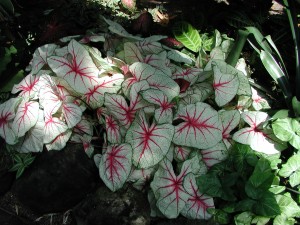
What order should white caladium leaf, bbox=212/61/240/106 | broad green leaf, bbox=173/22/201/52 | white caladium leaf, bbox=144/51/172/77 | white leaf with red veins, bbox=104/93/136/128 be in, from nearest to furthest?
white leaf with red veins, bbox=104/93/136/128, white caladium leaf, bbox=212/61/240/106, white caladium leaf, bbox=144/51/172/77, broad green leaf, bbox=173/22/201/52

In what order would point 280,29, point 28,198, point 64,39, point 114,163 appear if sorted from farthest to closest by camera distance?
point 280,29 → point 64,39 → point 28,198 → point 114,163

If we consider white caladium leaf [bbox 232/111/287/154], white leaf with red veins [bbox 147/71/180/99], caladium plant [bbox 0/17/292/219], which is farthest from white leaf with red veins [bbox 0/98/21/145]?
white caladium leaf [bbox 232/111/287/154]

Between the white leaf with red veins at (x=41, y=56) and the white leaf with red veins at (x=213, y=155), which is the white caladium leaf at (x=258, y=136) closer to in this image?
the white leaf with red veins at (x=213, y=155)

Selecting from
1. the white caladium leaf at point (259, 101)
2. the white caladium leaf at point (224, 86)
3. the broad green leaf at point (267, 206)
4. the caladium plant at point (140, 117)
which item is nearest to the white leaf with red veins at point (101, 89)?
the caladium plant at point (140, 117)

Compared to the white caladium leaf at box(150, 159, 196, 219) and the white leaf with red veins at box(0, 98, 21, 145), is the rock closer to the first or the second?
the white leaf with red veins at box(0, 98, 21, 145)

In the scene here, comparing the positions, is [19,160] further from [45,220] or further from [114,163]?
[114,163]

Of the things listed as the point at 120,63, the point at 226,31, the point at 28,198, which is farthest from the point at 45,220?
the point at 226,31

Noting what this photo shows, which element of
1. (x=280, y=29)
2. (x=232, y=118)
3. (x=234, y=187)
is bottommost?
(x=234, y=187)
